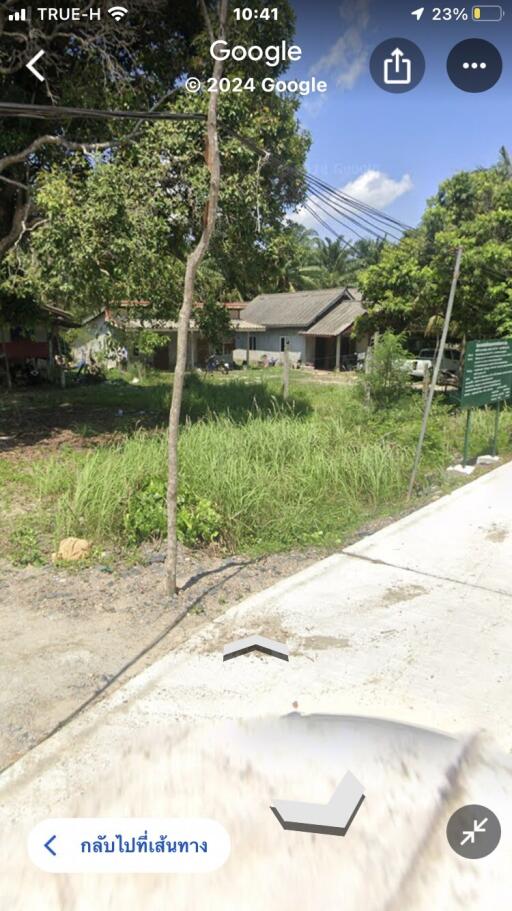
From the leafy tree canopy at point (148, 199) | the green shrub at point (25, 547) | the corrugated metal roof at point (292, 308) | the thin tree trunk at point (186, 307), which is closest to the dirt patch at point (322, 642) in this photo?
the thin tree trunk at point (186, 307)

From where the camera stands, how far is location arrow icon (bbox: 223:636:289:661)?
351 cm

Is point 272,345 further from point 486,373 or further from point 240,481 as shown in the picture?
point 240,481

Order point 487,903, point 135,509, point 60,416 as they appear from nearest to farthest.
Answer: point 487,903 < point 135,509 < point 60,416

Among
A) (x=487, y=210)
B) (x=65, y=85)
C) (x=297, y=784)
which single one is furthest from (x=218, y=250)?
(x=487, y=210)

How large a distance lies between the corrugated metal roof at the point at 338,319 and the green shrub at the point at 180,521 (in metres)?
22.7

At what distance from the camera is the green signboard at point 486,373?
303 inches

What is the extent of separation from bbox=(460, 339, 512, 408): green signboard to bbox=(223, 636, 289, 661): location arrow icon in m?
5.12

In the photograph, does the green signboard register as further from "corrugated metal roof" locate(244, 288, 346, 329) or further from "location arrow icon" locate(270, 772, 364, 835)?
"corrugated metal roof" locate(244, 288, 346, 329)

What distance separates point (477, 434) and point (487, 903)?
27.7 feet

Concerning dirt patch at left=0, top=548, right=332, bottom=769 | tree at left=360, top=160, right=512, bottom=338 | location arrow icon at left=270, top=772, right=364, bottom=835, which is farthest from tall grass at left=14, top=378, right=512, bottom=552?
tree at left=360, top=160, right=512, bottom=338

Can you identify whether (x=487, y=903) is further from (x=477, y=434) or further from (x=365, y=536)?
(x=477, y=434)

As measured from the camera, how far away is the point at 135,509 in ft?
17.3

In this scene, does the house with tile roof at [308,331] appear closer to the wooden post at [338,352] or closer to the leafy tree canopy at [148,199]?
the wooden post at [338,352]

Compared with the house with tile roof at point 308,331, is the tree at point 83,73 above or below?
above
